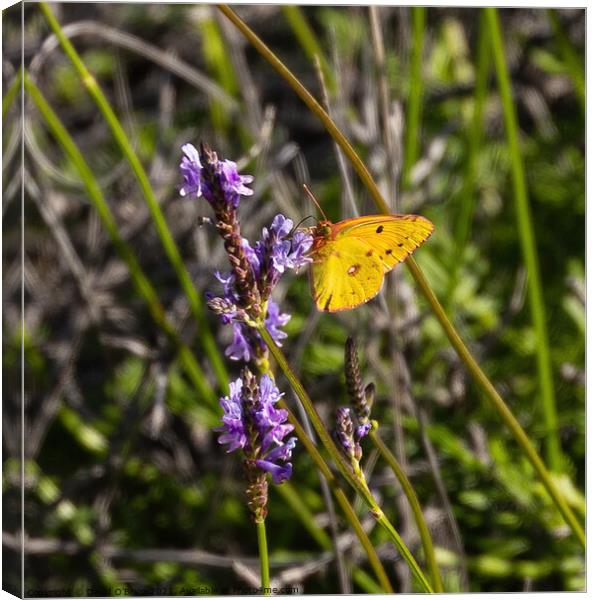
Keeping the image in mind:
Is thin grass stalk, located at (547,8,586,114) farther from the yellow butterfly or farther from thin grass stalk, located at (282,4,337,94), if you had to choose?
the yellow butterfly

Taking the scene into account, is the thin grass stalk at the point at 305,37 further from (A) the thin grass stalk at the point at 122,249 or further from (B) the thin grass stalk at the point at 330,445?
(B) the thin grass stalk at the point at 330,445

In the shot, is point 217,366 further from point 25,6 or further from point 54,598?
point 25,6

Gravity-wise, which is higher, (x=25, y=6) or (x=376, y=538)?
(x=25, y=6)

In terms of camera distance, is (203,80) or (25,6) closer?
(25,6)

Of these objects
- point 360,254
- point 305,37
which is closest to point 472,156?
point 305,37

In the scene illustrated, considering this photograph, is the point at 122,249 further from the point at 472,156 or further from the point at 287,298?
the point at 472,156

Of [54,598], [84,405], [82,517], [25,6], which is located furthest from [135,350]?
[25,6]
